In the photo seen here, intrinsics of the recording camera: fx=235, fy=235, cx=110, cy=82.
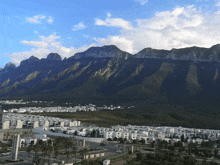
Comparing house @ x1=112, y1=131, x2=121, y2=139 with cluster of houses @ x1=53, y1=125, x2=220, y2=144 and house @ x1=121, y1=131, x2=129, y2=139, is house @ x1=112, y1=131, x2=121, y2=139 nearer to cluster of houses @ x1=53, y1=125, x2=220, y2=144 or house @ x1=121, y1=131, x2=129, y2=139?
cluster of houses @ x1=53, y1=125, x2=220, y2=144

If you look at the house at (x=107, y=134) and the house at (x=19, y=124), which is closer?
the house at (x=107, y=134)

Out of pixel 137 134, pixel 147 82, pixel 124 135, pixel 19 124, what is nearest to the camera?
pixel 124 135

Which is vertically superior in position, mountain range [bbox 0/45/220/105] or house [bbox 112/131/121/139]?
mountain range [bbox 0/45/220/105]

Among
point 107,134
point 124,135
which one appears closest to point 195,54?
point 124,135

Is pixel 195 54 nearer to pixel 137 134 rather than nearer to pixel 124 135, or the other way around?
pixel 137 134

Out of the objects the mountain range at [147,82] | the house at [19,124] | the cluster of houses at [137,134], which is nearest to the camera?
the cluster of houses at [137,134]

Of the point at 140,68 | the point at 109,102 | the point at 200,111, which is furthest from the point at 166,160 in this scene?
the point at 140,68

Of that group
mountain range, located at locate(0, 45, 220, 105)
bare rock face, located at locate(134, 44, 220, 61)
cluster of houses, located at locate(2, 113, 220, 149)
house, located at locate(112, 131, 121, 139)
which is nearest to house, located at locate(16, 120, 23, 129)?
cluster of houses, located at locate(2, 113, 220, 149)

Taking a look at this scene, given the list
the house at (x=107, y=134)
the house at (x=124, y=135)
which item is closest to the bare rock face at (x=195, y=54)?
the house at (x=124, y=135)

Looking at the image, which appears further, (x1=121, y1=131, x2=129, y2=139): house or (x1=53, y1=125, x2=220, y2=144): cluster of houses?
(x1=121, y1=131, x2=129, y2=139): house

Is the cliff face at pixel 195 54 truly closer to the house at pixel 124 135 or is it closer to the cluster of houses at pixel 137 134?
the cluster of houses at pixel 137 134

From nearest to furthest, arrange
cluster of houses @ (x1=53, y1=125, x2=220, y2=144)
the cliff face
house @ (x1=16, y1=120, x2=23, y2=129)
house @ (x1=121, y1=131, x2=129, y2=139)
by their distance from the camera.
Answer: cluster of houses @ (x1=53, y1=125, x2=220, y2=144), house @ (x1=121, y1=131, x2=129, y2=139), house @ (x1=16, y1=120, x2=23, y2=129), the cliff face

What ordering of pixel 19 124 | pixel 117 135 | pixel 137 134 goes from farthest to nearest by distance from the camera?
pixel 19 124
pixel 137 134
pixel 117 135
